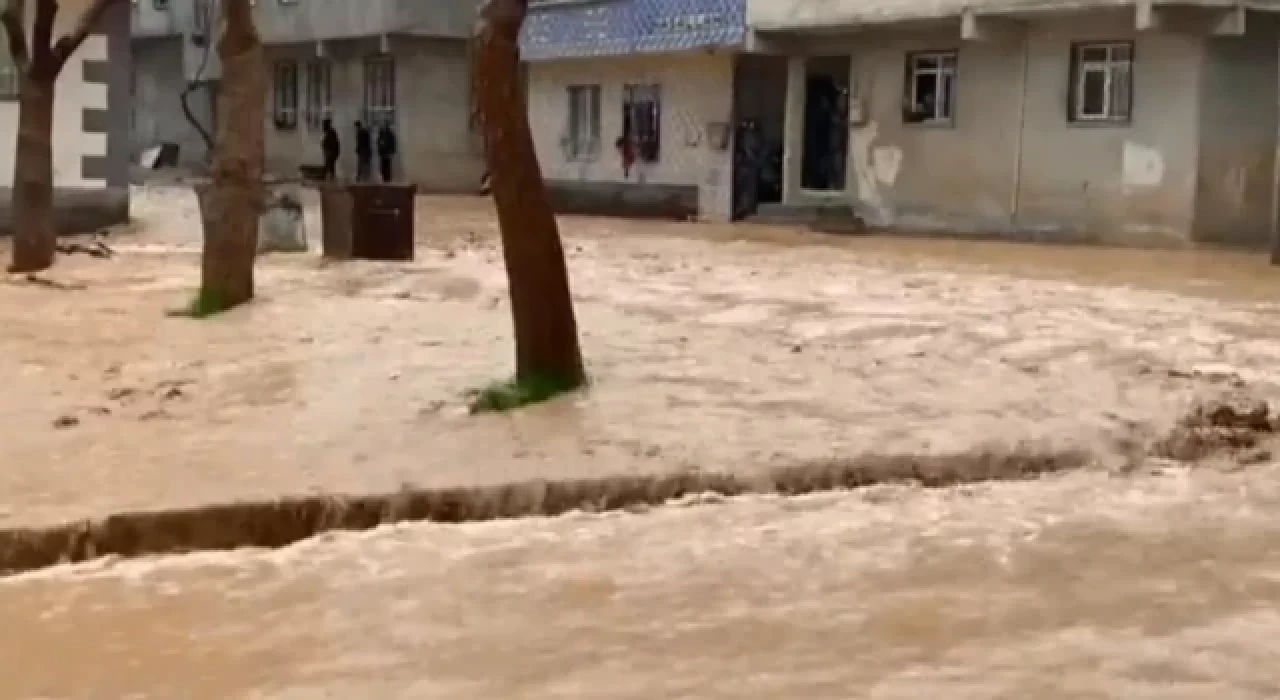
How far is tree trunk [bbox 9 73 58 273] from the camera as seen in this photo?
643 inches

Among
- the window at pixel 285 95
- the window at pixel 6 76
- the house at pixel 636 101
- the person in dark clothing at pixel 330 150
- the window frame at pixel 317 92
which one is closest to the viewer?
the window at pixel 6 76

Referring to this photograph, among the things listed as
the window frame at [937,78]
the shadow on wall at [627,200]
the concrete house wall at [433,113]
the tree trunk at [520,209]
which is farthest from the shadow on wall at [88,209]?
the concrete house wall at [433,113]

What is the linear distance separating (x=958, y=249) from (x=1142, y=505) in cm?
1528

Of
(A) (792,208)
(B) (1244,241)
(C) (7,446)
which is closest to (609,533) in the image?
(C) (7,446)

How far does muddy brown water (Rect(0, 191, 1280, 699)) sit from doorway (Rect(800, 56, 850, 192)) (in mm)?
14431

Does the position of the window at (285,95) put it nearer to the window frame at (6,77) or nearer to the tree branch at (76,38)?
the window frame at (6,77)

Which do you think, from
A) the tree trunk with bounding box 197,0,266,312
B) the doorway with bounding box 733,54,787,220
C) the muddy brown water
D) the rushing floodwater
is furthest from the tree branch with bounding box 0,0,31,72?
the doorway with bounding box 733,54,787,220

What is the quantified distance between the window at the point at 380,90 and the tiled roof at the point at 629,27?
14.5 ft

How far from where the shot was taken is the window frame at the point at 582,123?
34.4 m

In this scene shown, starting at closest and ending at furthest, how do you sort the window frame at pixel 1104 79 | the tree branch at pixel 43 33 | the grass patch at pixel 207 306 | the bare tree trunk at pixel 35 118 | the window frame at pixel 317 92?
the grass patch at pixel 207 306, the tree branch at pixel 43 33, the bare tree trunk at pixel 35 118, the window frame at pixel 1104 79, the window frame at pixel 317 92

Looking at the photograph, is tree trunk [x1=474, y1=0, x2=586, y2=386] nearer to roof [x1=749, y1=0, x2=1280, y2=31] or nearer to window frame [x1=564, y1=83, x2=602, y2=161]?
roof [x1=749, y1=0, x2=1280, y2=31]

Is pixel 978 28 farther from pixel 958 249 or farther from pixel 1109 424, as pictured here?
pixel 1109 424

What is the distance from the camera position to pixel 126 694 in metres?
5.14

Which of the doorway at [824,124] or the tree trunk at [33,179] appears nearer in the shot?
the tree trunk at [33,179]
